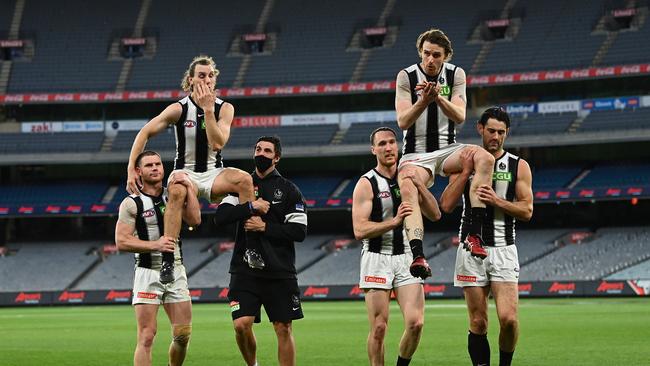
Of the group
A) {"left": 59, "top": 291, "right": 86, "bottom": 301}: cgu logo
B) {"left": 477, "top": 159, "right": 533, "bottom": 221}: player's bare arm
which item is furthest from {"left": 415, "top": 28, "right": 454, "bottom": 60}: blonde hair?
{"left": 59, "top": 291, "right": 86, "bottom": 301}: cgu logo

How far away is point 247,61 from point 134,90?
6575 millimetres

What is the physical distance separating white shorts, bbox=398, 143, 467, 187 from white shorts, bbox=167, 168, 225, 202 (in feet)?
7.46

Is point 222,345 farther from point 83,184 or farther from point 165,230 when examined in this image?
point 83,184

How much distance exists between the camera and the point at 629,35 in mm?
56344

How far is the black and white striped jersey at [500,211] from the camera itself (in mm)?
12750

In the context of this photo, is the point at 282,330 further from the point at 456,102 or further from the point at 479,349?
the point at 456,102

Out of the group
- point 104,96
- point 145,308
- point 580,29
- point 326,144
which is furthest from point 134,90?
point 145,308

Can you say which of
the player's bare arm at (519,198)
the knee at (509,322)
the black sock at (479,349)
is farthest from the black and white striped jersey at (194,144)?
the knee at (509,322)

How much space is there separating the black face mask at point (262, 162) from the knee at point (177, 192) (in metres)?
0.92

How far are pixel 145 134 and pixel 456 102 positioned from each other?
145 inches

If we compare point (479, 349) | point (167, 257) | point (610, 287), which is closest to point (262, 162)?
point (167, 257)

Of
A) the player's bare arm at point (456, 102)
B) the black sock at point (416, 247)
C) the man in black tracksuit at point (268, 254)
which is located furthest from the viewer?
the man in black tracksuit at point (268, 254)

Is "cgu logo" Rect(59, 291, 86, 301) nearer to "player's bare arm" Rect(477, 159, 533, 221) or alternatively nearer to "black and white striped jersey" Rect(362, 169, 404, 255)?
"black and white striped jersey" Rect(362, 169, 404, 255)

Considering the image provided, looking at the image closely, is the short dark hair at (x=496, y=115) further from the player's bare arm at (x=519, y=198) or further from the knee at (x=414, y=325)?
the knee at (x=414, y=325)
